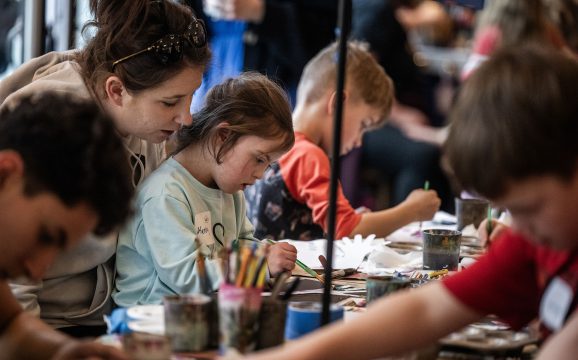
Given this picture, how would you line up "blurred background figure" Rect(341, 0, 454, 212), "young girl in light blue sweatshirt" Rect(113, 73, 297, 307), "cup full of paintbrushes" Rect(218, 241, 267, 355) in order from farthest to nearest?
"blurred background figure" Rect(341, 0, 454, 212), "young girl in light blue sweatshirt" Rect(113, 73, 297, 307), "cup full of paintbrushes" Rect(218, 241, 267, 355)

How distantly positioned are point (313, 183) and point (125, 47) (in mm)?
943

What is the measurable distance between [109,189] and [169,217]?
2.25ft

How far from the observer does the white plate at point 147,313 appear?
160 cm

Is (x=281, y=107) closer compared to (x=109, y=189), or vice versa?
(x=109, y=189)

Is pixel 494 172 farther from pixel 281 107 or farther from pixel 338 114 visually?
pixel 281 107

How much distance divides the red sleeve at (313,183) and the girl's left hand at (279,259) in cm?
82

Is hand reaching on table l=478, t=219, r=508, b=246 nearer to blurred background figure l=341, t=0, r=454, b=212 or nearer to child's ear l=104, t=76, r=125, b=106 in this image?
child's ear l=104, t=76, r=125, b=106

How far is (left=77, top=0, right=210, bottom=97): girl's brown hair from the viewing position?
7.02 ft

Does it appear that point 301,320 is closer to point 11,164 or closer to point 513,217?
point 513,217

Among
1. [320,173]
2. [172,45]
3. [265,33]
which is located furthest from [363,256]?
[265,33]

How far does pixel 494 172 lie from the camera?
1.23 metres

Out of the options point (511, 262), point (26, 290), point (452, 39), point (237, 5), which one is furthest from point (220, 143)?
point (452, 39)

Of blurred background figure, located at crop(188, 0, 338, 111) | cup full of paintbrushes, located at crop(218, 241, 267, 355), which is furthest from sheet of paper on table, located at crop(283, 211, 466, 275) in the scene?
blurred background figure, located at crop(188, 0, 338, 111)

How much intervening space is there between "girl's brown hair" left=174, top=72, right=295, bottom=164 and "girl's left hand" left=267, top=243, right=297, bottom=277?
29cm
